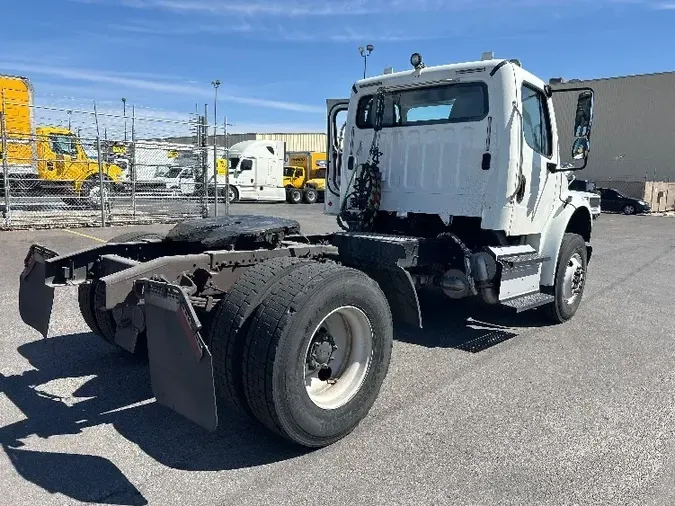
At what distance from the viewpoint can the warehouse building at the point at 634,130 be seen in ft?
127

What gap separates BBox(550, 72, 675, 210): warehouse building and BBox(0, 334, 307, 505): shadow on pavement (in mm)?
37802

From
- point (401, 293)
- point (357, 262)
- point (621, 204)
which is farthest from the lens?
point (621, 204)

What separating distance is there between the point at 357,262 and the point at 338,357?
1.33 metres

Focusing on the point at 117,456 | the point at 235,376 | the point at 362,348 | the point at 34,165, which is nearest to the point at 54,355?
the point at 117,456

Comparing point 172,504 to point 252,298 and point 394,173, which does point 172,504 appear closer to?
point 252,298

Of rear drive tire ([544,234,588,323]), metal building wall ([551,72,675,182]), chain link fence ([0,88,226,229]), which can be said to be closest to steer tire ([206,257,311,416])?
rear drive tire ([544,234,588,323])

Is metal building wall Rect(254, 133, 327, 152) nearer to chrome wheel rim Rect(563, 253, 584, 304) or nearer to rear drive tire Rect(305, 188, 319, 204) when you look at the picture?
rear drive tire Rect(305, 188, 319, 204)

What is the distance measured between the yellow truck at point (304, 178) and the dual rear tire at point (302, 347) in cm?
2572

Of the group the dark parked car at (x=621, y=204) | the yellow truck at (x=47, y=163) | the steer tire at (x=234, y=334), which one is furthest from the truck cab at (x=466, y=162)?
the dark parked car at (x=621, y=204)

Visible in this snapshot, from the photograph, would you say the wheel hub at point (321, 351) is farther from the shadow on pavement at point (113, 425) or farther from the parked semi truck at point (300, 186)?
the parked semi truck at point (300, 186)

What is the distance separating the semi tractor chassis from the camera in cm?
327

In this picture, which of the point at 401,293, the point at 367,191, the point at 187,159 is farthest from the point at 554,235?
the point at 187,159

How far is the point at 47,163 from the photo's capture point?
16.7m

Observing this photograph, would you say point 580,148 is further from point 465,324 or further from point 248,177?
point 248,177
